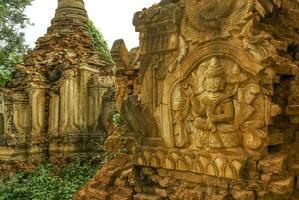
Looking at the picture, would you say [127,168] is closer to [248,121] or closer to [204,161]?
[204,161]

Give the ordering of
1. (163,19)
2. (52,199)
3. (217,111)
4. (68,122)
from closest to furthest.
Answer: (217,111)
(163,19)
(52,199)
(68,122)

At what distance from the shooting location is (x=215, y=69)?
3709mm

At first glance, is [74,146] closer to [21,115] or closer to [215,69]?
[21,115]

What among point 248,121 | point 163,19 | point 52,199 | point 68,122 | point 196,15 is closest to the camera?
point 248,121

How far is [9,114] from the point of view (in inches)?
357

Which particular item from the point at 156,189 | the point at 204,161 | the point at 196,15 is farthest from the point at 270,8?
the point at 156,189

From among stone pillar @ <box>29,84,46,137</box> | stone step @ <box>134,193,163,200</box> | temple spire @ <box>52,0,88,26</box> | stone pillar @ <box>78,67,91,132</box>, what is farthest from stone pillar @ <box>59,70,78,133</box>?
stone step @ <box>134,193,163,200</box>

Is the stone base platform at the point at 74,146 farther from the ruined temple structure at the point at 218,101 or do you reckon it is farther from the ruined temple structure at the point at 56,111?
the ruined temple structure at the point at 218,101

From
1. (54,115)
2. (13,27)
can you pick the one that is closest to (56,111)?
(54,115)

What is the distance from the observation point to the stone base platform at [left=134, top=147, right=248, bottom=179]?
3590 mm

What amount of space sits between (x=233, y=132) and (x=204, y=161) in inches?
21.2

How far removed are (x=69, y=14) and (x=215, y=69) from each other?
8396 millimetres

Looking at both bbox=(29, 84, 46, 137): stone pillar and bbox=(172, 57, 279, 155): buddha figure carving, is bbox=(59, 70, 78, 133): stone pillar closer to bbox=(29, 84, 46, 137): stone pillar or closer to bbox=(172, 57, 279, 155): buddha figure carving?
bbox=(29, 84, 46, 137): stone pillar

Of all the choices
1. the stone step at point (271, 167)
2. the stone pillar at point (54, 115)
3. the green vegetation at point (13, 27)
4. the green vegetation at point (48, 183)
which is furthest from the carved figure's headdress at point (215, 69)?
the green vegetation at point (13, 27)
